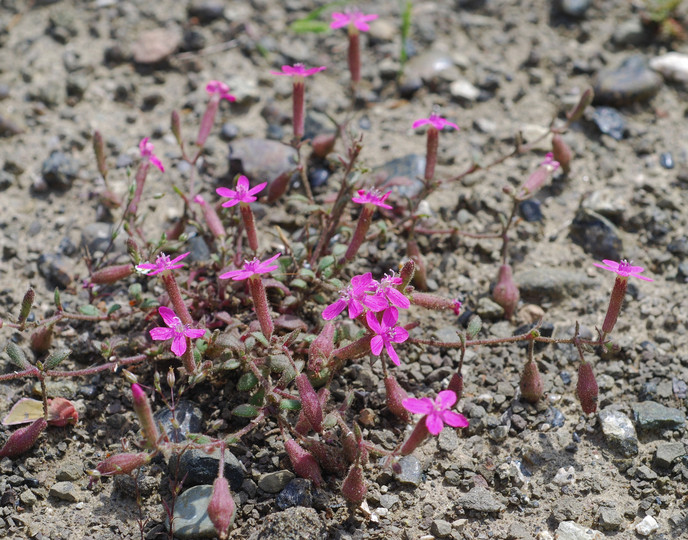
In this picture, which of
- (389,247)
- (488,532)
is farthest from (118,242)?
(488,532)

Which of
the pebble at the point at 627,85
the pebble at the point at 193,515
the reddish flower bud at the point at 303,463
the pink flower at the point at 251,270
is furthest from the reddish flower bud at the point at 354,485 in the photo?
the pebble at the point at 627,85

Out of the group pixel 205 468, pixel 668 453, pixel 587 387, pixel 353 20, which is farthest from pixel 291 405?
pixel 353 20

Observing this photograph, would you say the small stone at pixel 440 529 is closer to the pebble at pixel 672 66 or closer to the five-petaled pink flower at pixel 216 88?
the five-petaled pink flower at pixel 216 88

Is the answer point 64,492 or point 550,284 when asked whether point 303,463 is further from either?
point 550,284

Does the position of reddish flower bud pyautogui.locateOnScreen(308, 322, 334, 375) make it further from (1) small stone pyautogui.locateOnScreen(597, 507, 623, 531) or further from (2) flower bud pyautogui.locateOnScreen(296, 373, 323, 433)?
(1) small stone pyautogui.locateOnScreen(597, 507, 623, 531)

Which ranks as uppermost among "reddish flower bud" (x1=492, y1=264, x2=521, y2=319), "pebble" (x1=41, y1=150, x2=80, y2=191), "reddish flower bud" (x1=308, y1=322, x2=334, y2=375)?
"pebble" (x1=41, y1=150, x2=80, y2=191)

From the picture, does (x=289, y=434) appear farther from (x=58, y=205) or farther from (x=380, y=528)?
(x=58, y=205)

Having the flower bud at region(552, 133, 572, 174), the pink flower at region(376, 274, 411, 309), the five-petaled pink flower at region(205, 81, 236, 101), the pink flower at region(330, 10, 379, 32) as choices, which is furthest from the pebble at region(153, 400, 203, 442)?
the flower bud at region(552, 133, 572, 174)
